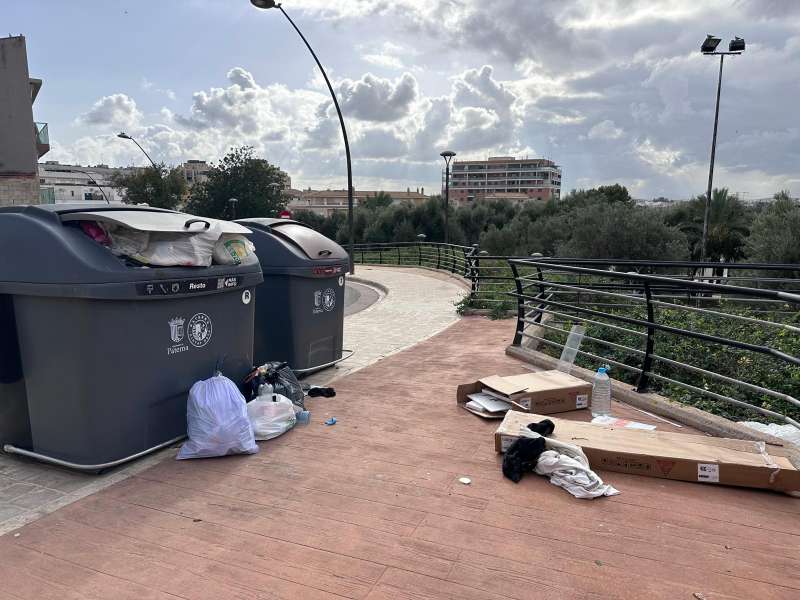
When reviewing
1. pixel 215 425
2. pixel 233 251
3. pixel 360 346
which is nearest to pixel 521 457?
pixel 215 425

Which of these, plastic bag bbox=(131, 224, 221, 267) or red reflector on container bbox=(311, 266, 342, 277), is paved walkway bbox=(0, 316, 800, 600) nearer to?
plastic bag bbox=(131, 224, 221, 267)

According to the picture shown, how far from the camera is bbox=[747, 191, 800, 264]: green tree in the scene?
1891 cm

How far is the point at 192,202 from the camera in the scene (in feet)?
193

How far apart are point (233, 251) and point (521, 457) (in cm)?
270

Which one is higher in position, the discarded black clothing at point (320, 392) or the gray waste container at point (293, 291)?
the gray waste container at point (293, 291)

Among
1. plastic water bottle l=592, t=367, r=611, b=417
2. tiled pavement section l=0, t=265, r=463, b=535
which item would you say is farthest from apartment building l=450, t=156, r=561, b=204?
plastic water bottle l=592, t=367, r=611, b=417

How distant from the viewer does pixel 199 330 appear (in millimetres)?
4262

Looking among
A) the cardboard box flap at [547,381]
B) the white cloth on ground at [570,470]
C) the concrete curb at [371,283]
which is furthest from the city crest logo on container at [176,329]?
the concrete curb at [371,283]

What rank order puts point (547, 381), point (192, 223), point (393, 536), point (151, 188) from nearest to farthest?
point (393, 536) < point (192, 223) < point (547, 381) < point (151, 188)

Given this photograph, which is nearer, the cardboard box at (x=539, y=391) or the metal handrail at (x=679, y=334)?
the metal handrail at (x=679, y=334)

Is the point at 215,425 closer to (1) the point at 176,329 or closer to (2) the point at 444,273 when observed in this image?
(1) the point at 176,329

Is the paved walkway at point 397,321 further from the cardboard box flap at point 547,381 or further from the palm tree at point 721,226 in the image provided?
the palm tree at point 721,226

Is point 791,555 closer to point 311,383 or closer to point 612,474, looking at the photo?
point 612,474

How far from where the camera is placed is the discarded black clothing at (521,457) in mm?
3586
